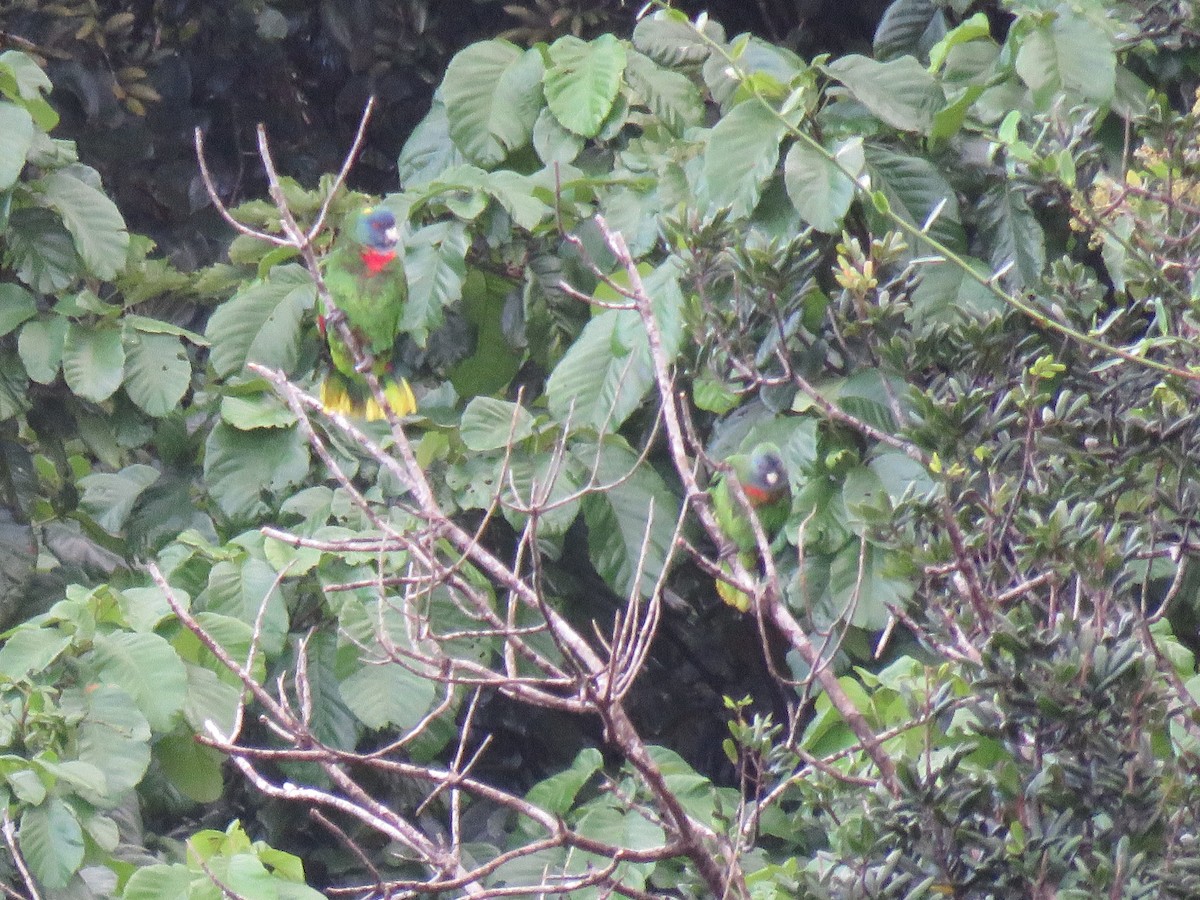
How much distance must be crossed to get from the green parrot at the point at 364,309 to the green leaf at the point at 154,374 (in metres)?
0.47

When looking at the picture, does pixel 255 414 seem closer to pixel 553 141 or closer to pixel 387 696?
pixel 387 696

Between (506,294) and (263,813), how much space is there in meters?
1.22

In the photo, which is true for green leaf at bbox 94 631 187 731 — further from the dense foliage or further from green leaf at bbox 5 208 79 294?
green leaf at bbox 5 208 79 294

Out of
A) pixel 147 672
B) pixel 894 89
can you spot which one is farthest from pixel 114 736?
pixel 894 89

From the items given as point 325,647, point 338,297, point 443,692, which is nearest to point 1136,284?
point 443,692

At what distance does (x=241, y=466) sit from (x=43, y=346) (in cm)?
49

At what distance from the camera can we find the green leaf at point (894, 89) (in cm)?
255

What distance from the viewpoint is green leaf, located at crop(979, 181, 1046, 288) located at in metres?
2.46

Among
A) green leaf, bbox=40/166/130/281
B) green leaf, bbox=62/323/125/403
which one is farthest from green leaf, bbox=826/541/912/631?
green leaf, bbox=40/166/130/281

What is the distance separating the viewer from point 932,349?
1.69m

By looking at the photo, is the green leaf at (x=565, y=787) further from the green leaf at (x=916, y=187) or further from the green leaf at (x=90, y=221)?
the green leaf at (x=90, y=221)

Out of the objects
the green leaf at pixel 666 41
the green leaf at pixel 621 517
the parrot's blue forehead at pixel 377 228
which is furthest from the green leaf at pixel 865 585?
the parrot's blue forehead at pixel 377 228

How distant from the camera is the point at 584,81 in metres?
2.85

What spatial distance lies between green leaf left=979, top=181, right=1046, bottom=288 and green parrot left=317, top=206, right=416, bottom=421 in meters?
1.44
